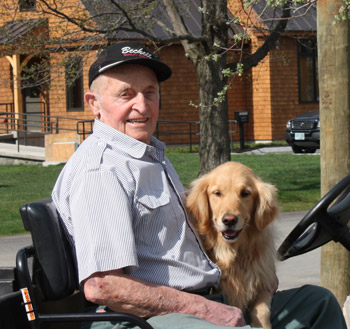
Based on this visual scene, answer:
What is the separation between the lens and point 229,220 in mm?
3516

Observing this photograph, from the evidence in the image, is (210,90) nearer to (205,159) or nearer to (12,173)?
(205,159)

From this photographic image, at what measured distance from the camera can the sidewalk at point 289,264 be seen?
7.73 meters

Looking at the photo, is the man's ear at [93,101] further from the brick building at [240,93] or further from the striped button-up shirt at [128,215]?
the brick building at [240,93]

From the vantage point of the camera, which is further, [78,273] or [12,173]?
[12,173]

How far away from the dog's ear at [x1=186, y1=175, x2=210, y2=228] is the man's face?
0.38 metres

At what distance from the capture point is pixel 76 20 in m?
13.6

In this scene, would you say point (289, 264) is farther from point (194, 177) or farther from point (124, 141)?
point (194, 177)

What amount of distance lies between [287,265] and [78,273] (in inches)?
221

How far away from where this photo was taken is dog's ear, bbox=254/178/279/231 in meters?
3.65

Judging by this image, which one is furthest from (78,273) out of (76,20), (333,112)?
(76,20)

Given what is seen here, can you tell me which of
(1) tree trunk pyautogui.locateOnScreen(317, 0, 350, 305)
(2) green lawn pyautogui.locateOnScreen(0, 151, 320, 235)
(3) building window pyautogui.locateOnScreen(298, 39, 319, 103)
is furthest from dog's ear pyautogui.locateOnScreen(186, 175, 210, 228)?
(3) building window pyautogui.locateOnScreen(298, 39, 319, 103)

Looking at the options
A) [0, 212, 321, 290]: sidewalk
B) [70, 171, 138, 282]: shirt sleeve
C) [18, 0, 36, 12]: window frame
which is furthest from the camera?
[18, 0, 36, 12]: window frame

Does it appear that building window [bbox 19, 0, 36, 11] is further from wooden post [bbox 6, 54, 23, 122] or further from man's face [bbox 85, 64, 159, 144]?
wooden post [bbox 6, 54, 23, 122]

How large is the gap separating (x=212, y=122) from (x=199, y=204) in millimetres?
11040
